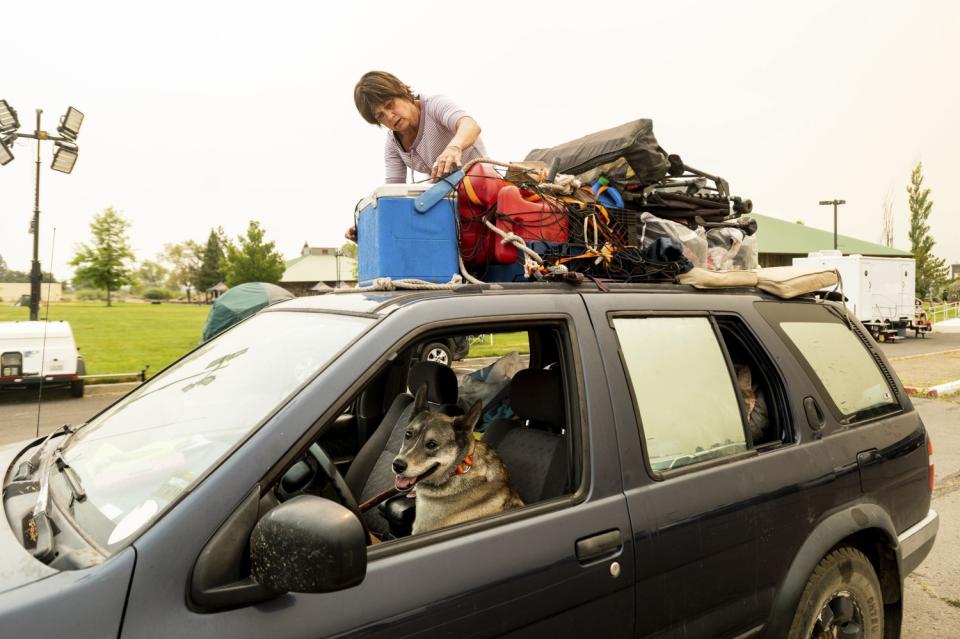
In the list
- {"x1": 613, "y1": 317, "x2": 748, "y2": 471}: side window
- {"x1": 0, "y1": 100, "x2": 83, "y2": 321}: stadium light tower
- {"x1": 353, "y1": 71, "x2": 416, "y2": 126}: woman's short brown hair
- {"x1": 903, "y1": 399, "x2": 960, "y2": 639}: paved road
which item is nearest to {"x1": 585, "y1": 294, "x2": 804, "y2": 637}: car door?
{"x1": 613, "y1": 317, "x2": 748, "y2": 471}: side window

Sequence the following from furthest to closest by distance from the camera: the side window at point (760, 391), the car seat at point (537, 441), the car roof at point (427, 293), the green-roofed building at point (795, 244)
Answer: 1. the green-roofed building at point (795, 244)
2. the side window at point (760, 391)
3. the car seat at point (537, 441)
4. the car roof at point (427, 293)

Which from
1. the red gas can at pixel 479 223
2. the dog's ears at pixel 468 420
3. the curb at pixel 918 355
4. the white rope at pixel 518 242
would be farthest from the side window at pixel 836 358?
the curb at pixel 918 355

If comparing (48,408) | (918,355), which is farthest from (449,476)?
(918,355)

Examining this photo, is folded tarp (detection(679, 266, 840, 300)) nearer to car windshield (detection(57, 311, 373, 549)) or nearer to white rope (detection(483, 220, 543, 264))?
white rope (detection(483, 220, 543, 264))

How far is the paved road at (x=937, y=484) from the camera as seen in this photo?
358 centimetres

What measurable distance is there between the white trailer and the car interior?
22.7 metres

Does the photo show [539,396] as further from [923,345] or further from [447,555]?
[923,345]

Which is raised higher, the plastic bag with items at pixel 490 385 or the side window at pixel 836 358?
the side window at pixel 836 358

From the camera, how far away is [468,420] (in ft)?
7.68

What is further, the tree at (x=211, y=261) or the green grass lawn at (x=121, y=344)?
the tree at (x=211, y=261)

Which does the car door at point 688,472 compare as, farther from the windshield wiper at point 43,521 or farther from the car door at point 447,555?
the windshield wiper at point 43,521

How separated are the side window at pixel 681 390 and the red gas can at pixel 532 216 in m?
0.64

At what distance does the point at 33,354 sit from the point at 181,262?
122448 millimetres

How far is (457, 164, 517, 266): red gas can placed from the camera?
2.64 m
